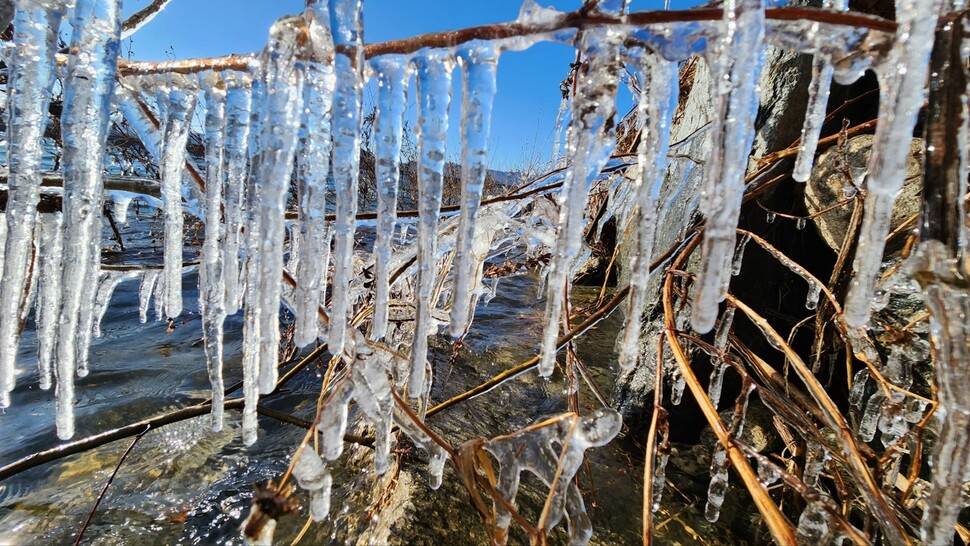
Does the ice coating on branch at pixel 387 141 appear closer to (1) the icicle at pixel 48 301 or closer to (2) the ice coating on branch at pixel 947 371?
(1) the icicle at pixel 48 301

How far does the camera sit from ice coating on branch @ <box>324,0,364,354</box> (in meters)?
0.68

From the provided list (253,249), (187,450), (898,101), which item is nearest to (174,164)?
(253,249)

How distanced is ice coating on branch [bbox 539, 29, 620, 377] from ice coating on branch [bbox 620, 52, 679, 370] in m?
0.06

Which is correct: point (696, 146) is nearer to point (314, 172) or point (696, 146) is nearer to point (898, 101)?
point (898, 101)

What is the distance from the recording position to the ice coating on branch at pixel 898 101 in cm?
53

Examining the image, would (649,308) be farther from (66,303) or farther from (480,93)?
(66,303)

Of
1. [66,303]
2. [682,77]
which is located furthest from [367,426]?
[682,77]

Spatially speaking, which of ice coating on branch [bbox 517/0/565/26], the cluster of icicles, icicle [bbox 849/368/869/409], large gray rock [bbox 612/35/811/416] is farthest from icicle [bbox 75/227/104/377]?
icicle [bbox 849/368/869/409]

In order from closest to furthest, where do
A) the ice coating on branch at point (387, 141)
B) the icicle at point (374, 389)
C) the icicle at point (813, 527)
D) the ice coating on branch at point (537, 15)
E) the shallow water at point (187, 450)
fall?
the ice coating on branch at point (537, 15), the ice coating on branch at point (387, 141), the icicle at point (813, 527), the icicle at point (374, 389), the shallow water at point (187, 450)

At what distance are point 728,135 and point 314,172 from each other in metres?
0.70

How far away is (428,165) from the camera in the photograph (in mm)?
788

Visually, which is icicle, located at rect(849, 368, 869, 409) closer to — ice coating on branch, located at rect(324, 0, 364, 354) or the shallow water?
the shallow water

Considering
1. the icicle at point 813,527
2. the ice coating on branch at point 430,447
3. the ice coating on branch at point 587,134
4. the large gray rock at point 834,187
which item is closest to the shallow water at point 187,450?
the ice coating on branch at point 430,447

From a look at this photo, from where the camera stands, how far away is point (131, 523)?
1819 mm
